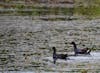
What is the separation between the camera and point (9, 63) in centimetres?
2388

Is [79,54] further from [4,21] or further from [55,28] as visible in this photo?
[4,21]

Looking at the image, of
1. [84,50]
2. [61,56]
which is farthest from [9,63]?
[84,50]

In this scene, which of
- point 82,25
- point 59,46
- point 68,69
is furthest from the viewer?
point 82,25

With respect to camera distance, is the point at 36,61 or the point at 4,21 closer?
the point at 36,61

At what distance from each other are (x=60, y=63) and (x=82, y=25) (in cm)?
1606

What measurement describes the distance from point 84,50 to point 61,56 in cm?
166

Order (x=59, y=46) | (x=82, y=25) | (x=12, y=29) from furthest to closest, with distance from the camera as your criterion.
A: (x=82, y=25), (x=12, y=29), (x=59, y=46)

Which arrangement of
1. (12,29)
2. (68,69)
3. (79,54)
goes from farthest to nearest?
(12,29), (79,54), (68,69)

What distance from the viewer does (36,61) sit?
2430cm

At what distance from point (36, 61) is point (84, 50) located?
3055 mm

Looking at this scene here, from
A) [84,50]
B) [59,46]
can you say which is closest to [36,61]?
[84,50]

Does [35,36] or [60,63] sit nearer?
[60,63]

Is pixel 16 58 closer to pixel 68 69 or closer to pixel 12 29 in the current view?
pixel 68 69

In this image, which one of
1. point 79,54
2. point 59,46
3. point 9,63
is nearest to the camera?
point 9,63
